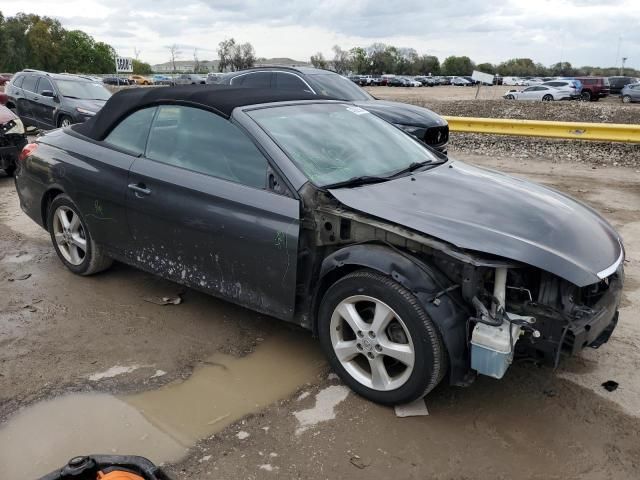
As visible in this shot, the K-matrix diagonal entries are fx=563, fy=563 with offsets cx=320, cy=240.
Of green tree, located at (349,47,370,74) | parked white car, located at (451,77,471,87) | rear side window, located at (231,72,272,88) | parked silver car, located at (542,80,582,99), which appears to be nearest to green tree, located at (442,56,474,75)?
green tree, located at (349,47,370,74)

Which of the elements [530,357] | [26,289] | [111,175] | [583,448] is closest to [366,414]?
[530,357]

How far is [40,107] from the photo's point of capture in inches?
521

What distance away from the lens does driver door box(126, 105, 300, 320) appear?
339cm

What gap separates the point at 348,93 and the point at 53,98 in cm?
752

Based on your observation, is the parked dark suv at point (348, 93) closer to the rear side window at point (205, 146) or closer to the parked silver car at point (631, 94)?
the rear side window at point (205, 146)

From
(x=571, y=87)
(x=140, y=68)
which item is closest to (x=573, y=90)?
(x=571, y=87)

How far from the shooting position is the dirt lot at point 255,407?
278 cm

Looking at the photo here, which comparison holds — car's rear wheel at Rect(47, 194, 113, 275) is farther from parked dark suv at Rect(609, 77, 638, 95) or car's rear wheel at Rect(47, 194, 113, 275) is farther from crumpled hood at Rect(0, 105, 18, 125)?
parked dark suv at Rect(609, 77, 638, 95)

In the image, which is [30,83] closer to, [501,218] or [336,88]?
[336,88]

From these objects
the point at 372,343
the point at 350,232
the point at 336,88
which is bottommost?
the point at 372,343

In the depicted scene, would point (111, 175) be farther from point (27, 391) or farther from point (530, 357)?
point (530, 357)

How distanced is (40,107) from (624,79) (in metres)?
35.0

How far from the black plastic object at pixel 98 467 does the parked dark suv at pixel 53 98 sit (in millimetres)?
11376

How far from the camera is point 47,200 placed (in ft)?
16.5
